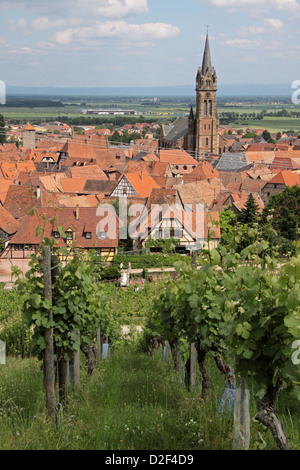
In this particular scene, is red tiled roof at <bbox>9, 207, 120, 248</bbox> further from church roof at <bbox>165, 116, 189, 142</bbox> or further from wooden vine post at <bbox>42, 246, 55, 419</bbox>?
church roof at <bbox>165, 116, 189, 142</bbox>

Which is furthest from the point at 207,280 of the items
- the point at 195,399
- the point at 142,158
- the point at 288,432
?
the point at 142,158

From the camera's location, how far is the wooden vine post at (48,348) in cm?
589

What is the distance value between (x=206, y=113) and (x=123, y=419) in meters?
81.7

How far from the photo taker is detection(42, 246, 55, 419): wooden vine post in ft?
19.3

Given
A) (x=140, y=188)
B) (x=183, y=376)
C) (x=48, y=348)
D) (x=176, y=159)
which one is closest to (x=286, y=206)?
(x=140, y=188)

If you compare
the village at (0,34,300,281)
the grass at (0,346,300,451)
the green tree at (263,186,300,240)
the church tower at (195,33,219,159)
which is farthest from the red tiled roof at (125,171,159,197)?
the church tower at (195,33,219,159)

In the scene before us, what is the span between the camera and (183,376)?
28.1 feet

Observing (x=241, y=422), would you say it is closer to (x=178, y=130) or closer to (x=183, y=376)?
(x=183, y=376)

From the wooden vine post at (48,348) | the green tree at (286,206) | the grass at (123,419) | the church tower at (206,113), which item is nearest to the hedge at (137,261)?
the green tree at (286,206)

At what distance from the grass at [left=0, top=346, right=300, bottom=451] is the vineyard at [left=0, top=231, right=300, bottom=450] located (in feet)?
0.05

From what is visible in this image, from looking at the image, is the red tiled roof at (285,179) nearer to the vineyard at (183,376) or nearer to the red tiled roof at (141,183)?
the red tiled roof at (141,183)

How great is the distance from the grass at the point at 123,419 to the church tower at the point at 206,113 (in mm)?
78419
